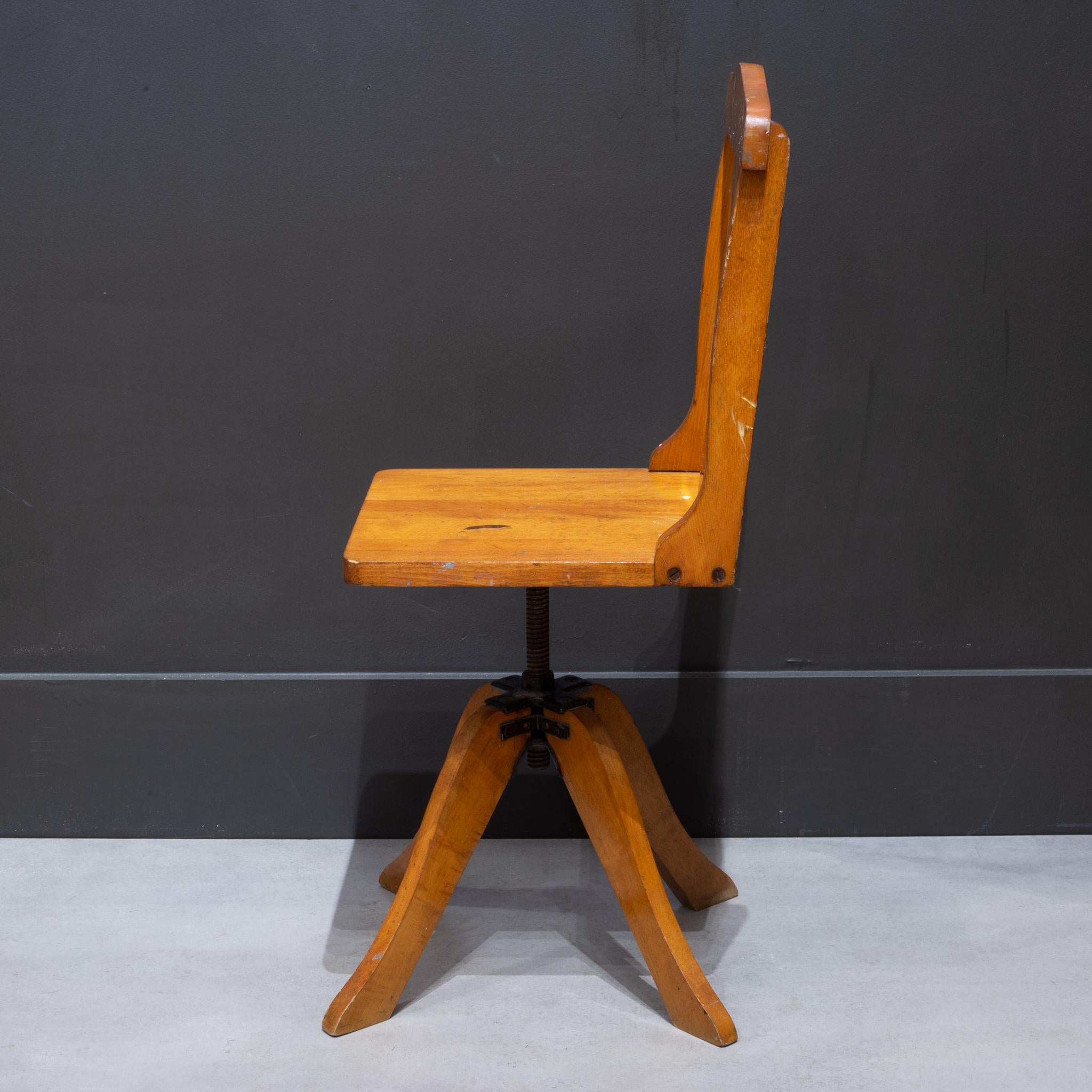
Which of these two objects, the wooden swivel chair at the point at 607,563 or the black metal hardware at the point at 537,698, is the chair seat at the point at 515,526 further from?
the black metal hardware at the point at 537,698

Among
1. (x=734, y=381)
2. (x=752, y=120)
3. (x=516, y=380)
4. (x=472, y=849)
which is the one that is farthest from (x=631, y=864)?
(x=752, y=120)

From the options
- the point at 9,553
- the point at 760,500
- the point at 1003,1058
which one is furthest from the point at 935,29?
the point at 9,553

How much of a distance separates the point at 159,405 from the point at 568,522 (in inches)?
30.1

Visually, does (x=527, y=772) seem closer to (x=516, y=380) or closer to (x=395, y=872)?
(x=395, y=872)

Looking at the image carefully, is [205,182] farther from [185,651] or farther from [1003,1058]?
[1003,1058]

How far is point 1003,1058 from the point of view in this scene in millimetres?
1369

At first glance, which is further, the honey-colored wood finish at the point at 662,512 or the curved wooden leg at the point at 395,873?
the curved wooden leg at the point at 395,873

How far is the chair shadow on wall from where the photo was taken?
157 cm

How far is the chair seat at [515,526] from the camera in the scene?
3.97ft

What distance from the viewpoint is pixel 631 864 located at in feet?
4.70

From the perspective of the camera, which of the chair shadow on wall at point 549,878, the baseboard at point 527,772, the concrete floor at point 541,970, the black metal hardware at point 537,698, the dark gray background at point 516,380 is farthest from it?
the baseboard at point 527,772

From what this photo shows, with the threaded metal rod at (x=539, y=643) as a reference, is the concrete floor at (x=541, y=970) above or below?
below

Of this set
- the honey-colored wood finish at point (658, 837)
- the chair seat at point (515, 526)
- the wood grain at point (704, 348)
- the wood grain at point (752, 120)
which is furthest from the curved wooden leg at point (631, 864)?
the wood grain at point (752, 120)

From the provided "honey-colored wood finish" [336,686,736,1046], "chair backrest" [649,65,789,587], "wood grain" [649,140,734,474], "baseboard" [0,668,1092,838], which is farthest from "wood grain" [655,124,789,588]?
"baseboard" [0,668,1092,838]
